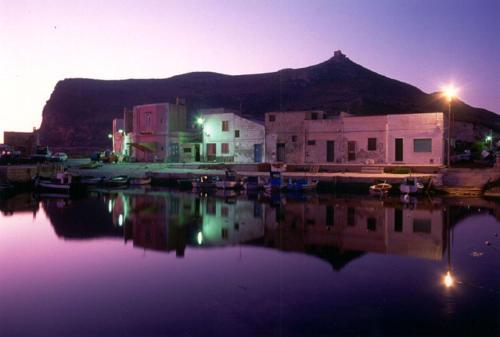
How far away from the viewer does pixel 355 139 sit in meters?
38.9

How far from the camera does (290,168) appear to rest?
40.0 meters

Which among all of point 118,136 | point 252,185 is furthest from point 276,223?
point 118,136

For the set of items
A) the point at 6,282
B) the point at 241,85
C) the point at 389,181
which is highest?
the point at 241,85

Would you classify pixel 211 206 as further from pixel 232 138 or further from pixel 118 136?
pixel 118 136

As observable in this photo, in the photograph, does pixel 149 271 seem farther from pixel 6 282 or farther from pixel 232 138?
pixel 232 138

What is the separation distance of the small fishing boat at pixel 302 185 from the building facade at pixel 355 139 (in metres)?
5.99

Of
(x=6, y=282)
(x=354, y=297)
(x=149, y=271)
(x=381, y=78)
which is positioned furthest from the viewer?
(x=381, y=78)

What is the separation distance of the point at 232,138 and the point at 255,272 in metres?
32.3

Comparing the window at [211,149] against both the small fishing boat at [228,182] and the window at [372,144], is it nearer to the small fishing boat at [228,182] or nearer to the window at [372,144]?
the small fishing boat at [228,182]

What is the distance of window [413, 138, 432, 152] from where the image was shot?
36.0 m

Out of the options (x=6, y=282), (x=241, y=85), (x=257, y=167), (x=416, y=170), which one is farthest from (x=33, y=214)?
(x=241, y=85)

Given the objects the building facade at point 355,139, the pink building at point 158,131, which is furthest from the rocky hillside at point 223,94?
the building facade at point 355,139

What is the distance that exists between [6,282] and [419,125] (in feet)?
104

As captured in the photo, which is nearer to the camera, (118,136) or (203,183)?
(203,183)
